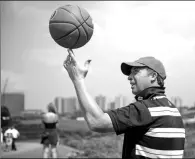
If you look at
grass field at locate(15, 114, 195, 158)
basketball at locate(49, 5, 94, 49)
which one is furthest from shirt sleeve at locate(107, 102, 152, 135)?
grass field at locate(15, 114, 195, 158)

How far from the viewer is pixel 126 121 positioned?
84.1 inches

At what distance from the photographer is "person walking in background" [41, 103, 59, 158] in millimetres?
7734

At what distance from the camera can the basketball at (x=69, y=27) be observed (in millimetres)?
3270

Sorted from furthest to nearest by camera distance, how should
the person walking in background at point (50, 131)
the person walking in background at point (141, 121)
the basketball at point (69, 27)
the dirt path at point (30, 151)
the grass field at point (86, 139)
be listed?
the dirt path at point (30, 151)
the grass field at point (86, 139)
the person walking in background at point (50, 131)
the basketball at point (69, 27)
the person walking in background at point (141, 121)

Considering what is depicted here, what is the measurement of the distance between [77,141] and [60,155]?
1700mm

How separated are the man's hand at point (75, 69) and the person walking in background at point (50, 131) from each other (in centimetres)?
551

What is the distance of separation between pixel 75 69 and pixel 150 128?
1.81 ft

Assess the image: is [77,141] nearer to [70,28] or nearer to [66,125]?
[66,125]

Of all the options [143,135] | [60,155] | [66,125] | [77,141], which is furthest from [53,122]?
[143,135]

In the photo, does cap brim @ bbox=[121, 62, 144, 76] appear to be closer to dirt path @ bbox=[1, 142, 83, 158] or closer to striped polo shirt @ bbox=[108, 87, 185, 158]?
striped polo shirt @ bbox=[108, 87, 185, 158]

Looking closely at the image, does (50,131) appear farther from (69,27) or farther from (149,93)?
(149,93)

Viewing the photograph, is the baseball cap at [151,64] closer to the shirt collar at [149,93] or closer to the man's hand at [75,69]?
the shirt collar at [149,93]

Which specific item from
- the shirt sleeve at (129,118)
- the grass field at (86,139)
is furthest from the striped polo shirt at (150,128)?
the grass field at (86,139)

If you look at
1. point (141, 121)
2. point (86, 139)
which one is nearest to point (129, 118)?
point (141, 121)
